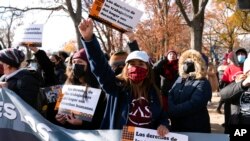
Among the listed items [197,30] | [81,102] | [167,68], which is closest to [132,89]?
[81,102]

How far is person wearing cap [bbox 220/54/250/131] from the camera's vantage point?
394 centimetres

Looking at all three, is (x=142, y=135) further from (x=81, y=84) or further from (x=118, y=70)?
(x=118, y=70)

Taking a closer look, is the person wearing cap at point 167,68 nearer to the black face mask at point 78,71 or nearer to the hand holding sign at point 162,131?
the black face mask at point 78,71

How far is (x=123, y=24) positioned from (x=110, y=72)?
48.6 inches

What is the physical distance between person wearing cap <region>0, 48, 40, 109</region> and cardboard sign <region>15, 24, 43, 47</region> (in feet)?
5.40

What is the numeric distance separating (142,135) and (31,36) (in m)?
3.10

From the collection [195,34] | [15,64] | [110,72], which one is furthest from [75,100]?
[195,34]

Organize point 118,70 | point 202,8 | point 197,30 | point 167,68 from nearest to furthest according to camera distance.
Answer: point 118,70, point 167,68, point 202,8, point 197,30

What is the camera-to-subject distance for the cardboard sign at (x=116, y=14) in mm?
4582

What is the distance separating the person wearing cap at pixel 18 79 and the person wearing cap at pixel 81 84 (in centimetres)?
35

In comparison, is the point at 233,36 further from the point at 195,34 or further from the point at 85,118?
the point at 85,118

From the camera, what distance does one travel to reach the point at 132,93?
12.2 ft

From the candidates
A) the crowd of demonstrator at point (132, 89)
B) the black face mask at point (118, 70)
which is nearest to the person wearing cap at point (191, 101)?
the crowd of demonstrator at point (132, 89)

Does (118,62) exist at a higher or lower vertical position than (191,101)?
higher
